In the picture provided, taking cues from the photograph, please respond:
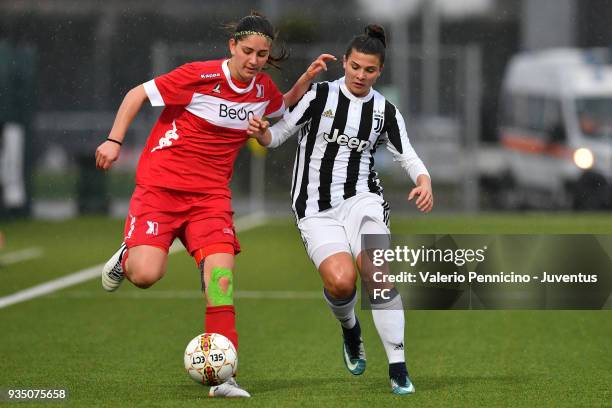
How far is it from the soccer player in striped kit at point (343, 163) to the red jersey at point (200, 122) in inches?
6.6

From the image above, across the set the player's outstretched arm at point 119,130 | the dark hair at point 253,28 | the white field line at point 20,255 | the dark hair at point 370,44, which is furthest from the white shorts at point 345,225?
the white field line at point 20,255

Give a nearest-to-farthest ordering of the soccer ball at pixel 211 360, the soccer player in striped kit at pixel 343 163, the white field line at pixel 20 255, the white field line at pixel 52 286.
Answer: the soccer ball at pixel 211 360 < the soccer player in striped kit at pixel 343 163 < the white field line at pixel 52 286 < the white field line at pixel 20 255

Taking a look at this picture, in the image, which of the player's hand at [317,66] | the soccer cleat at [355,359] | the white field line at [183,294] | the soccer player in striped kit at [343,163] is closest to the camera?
the player's hand at [317,66]

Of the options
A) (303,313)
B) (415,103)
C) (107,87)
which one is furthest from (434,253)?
(107,87)

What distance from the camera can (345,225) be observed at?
24.0 ft

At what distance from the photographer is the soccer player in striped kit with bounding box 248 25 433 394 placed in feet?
23.6

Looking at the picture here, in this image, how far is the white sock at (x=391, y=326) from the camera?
22.7 feet

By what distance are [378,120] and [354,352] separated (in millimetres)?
1286

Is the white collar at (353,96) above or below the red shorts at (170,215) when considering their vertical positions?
above

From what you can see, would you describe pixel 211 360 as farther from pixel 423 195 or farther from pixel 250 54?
pixel 250 54

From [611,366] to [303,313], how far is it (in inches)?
130

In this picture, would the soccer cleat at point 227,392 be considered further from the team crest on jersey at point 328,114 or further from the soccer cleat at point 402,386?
the team crest on jersey at point 328,114

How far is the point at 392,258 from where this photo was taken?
727 cm

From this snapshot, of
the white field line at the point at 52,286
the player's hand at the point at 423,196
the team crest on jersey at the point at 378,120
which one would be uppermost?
the team crest on jersey at the point at 378,120
